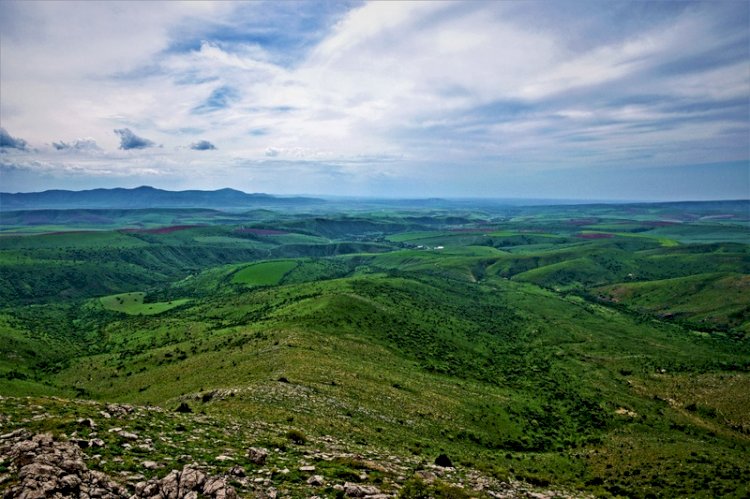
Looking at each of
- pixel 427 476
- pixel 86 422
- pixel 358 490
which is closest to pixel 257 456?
pixel 358 490

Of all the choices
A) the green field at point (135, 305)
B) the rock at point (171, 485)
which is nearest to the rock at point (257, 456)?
the rock at point (171, 485)

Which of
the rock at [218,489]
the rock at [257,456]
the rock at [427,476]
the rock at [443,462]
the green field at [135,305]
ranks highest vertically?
the rock at [218,489]

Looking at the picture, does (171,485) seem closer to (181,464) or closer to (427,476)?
(181,464)

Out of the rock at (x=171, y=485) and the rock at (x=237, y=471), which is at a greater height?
the rock at (x=171, y=485)

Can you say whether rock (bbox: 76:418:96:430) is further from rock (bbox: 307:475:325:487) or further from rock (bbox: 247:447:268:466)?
rock (bbox: 307:475:325:487)

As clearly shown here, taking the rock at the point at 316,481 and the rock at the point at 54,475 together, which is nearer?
the rock at the point at 54,475

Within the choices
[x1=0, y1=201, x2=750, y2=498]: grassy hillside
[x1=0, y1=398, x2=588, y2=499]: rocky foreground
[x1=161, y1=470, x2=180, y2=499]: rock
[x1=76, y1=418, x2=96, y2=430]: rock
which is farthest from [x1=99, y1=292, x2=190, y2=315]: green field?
[x1=161, y1=470, x2=180, y2=499]: rock

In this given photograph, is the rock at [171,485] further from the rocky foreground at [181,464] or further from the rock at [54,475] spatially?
the rock at [54,475]

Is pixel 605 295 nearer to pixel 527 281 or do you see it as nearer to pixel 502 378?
pixel 527 281
